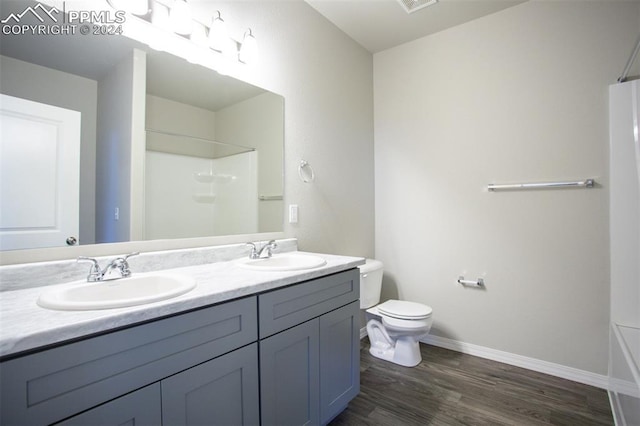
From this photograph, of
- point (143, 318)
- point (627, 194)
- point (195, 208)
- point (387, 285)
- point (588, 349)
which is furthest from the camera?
point (387, 285)

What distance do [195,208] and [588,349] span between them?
8.29 ft

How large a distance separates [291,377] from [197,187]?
3.22 feet

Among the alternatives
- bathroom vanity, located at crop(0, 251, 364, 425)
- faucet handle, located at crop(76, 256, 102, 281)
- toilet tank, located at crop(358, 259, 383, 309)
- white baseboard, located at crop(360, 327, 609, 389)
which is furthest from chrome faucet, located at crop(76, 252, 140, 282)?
white baseboard, located at crop(360, 327, 609, 389)

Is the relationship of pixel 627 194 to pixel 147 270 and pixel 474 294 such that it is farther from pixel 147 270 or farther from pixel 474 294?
pixel 147 270

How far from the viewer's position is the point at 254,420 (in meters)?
1.06

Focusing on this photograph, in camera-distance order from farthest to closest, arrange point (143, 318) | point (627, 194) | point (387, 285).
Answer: point (387, 285)
point (627, 194)
point (143, 318)

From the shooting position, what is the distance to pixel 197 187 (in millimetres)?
1492

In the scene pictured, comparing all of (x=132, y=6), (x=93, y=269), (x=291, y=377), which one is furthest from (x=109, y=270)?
(x=132, y=6)

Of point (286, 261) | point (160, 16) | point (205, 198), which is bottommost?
point (286, 261)

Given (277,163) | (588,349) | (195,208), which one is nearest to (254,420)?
(195,208)

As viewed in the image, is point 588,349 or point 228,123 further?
point 588,349

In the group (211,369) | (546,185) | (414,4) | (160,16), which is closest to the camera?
(211,369)

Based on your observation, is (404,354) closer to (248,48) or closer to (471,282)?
(471,282)

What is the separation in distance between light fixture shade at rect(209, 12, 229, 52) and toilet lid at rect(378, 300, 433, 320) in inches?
76.7
